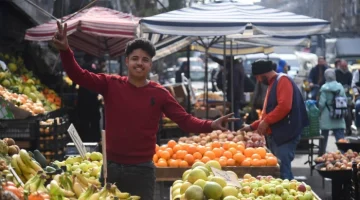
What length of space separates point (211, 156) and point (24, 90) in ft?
19.0

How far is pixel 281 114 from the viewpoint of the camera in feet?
32.8

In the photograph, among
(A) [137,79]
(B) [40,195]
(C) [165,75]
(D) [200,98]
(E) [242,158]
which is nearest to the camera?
(B) [40,195]

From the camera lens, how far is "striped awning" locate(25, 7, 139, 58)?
44.5 ft

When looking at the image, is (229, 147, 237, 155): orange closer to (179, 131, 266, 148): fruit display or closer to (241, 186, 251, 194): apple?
(179, 131, 266, 148): fruit display

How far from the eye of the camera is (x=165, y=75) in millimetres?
46969

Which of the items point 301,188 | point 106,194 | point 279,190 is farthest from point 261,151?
point 106,194

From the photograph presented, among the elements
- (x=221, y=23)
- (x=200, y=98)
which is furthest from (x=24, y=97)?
(x=200, y=98)

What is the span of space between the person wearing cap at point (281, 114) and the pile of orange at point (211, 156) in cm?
58

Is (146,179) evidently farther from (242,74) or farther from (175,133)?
(242,74)

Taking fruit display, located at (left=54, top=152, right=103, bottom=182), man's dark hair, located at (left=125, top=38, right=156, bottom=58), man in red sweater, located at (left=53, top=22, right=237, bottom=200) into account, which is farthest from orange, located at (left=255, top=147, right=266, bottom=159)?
man's dark hair, located at (left=125, top=38, right=156, bottom=58)

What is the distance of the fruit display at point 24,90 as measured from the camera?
12.2 meters

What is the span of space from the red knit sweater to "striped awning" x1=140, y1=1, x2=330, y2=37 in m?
4.92

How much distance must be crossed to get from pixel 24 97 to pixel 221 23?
12.3 ft

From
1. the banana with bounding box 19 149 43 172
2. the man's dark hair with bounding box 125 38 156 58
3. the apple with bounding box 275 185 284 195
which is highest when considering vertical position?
the man's dark hair with bounding box 125 38 156 58
